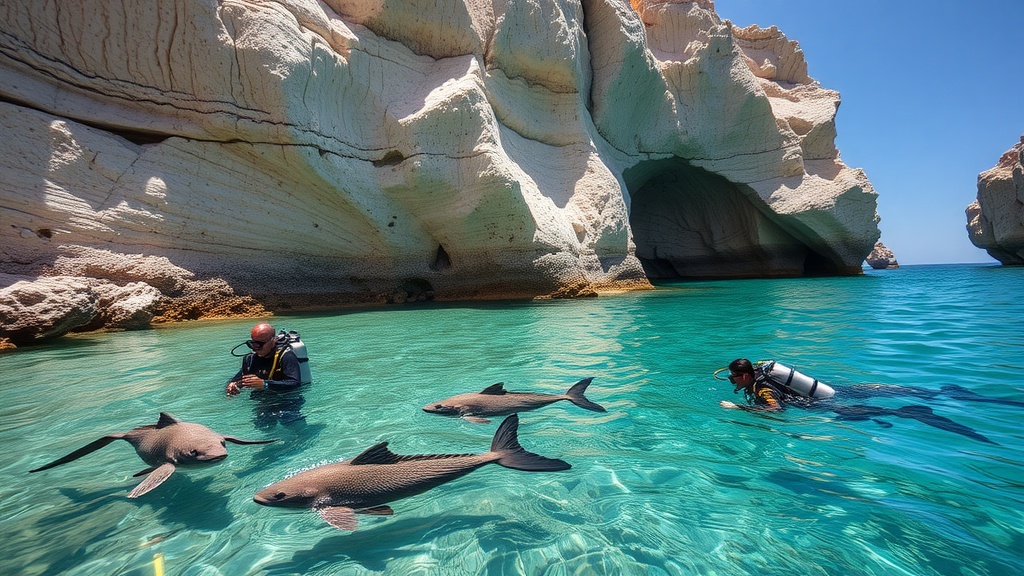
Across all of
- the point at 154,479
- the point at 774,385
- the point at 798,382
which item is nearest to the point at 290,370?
the point at 154,479

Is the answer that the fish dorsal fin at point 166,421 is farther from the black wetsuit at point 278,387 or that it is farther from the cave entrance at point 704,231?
the cave entrance at point 704,231

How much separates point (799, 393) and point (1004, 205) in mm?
39843

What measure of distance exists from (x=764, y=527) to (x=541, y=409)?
2033 mm

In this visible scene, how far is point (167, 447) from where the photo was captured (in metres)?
2.80

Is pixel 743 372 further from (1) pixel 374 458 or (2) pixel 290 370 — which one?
(2) pixel 290 370

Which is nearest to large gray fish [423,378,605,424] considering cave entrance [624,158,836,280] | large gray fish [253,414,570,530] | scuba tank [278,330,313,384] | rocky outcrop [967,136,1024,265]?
large gray fish [253,414,570,530]

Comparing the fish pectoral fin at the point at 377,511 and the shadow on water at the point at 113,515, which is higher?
the fish pectoral fin at the point at 377,511

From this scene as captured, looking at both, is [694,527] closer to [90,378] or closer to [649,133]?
[90,378]

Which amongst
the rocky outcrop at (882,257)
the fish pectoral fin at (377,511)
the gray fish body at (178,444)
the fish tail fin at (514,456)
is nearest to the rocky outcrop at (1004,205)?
the rocky outcrop at (882,257)

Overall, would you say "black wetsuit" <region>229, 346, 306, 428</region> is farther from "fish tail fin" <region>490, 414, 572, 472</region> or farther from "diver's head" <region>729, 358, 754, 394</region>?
"diver's head" <region>729, 358, 754, 394</region>

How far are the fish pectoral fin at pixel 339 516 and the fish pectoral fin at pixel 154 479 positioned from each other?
2.95 ft

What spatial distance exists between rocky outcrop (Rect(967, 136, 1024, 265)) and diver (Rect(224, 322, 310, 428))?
134ft

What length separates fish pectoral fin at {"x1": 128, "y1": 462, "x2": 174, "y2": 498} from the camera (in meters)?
2.41

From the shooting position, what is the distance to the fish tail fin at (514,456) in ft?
7.79
